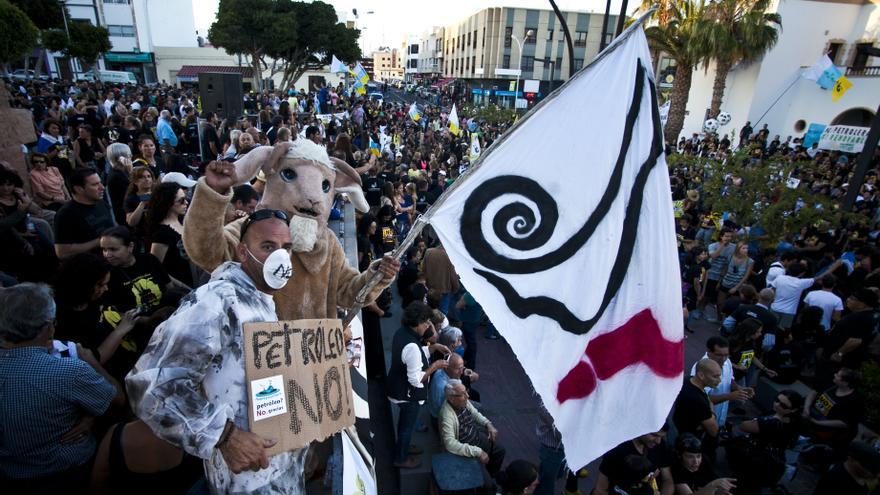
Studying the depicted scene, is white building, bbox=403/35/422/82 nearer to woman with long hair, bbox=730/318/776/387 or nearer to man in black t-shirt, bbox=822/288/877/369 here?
man in black t-shirt, bbox=822/288/877/369

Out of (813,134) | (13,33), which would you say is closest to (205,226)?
(813,134)

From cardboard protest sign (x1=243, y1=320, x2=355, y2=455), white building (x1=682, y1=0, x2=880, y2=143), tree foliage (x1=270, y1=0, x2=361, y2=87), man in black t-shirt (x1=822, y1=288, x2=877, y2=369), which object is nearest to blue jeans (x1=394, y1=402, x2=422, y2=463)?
cardboard protest sign (x1=243, y1=320, x2=355, y2=455)

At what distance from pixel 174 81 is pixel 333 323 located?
229ft

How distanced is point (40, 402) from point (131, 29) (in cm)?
6900

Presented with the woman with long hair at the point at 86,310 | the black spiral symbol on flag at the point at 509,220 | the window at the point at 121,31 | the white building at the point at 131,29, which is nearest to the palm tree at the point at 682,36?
the black spiral symbol on flag at the point at 509,220

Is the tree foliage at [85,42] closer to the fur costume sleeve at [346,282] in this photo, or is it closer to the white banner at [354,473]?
the fur costume sleeve at [346,282]

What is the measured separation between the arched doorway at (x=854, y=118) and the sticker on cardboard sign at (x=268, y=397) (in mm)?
28714

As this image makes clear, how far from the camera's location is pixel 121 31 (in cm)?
5491

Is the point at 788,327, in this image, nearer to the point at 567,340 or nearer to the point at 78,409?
the point at 567,340

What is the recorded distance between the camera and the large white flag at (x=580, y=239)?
8.19ft

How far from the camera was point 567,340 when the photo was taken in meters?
2.58

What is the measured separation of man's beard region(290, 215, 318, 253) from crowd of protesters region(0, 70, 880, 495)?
1.10 metres

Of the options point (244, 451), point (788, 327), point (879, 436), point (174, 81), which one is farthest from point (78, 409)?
point (174, 81)

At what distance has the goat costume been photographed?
7.84ft
